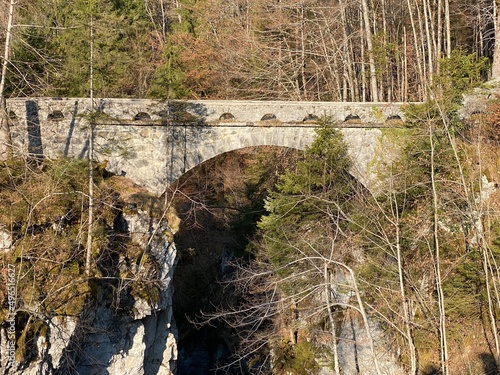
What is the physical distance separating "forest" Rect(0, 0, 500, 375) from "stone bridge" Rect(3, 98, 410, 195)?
482 mm

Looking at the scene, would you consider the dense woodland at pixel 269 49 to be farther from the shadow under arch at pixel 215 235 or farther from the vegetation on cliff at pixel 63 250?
the vegetation on cliff at pixel 63 250

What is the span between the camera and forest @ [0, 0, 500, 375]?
1186 cm

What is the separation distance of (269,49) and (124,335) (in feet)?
39.9

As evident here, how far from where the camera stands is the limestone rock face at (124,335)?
37.9 ft

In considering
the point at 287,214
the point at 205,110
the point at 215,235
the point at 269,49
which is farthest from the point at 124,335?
the point at 269,49

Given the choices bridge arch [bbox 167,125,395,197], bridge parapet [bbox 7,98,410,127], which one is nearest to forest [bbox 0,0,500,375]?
bridge arch [bbox 167,125,395,197]

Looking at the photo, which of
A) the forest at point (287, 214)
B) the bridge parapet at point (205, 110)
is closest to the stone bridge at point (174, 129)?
the bridge parapet at point (205, 110)

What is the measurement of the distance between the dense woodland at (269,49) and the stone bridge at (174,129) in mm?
2654

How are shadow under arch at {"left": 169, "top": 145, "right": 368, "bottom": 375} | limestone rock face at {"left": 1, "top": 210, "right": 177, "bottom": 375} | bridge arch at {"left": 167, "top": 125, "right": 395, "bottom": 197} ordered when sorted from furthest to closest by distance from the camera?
shadow under arch at {"left": 169, "top": 145, "right": 368, "bottom": 375}
bridge arch at {"left": 167, "top": 125, "right": 395, "bottom": 197}
limestone rock face at {"left": 1, "top": 210, "right": 177, "bottom": 375}

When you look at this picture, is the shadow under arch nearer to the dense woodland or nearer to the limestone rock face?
the dense woodland

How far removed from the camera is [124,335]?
13195mm

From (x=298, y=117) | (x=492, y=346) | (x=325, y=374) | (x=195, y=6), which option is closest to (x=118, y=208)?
(x=298, y=117)

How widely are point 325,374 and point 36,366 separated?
7017 millimetres

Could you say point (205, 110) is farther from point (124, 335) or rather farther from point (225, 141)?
point (124, 335)
